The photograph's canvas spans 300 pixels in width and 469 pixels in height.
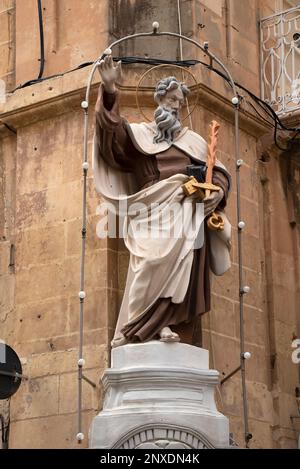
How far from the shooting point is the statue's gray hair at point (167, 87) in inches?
350

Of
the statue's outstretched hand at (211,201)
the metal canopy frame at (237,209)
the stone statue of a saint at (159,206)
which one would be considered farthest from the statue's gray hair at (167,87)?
the statue's outstretched hand at (211,201)

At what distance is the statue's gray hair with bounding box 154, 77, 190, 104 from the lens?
8898 millimetres

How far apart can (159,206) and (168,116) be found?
0.60m

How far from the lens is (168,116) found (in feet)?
29.1

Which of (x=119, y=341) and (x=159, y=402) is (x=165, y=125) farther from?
(x=159, y=402)

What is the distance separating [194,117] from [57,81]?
980 mm

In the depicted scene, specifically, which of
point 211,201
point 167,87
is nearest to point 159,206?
point 211,201

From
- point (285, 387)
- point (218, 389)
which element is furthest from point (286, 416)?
point (218, 389)

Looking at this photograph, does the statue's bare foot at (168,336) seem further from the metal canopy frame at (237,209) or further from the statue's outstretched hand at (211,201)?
the statue's outstretched hand at (211,201)

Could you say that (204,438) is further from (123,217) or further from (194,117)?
(194,117)

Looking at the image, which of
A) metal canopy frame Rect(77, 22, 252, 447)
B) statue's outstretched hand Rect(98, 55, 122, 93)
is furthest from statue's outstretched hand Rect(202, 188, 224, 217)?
statue's outstretched hand Rect(98, 55, 122, 93)

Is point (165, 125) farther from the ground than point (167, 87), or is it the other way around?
point (167, 87)

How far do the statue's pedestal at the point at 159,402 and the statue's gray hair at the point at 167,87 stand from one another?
5.26 ft

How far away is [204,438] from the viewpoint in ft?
26.4
